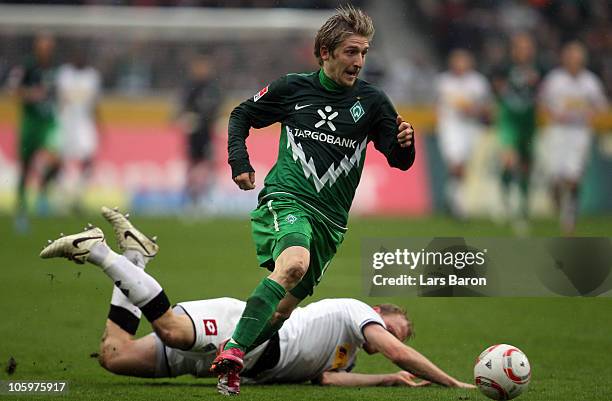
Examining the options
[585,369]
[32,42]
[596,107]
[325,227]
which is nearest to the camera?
[325,227]

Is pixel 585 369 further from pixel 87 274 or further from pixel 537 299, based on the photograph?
pixel 87 274

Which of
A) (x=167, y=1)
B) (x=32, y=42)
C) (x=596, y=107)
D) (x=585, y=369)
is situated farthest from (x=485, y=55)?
(x=585, y=369)

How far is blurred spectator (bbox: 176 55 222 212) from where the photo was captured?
18453mm

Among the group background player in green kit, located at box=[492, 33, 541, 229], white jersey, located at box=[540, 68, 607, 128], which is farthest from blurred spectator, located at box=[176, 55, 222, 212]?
white jersey, located at box=[540, 68, 607, 128]

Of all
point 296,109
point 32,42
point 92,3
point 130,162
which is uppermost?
point 92,3

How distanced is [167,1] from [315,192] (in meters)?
17.7

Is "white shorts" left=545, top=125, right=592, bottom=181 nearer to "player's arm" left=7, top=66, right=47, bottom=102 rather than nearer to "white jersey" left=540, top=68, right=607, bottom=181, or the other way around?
"white jersey" left=540, top=68, right=607, bottom=181

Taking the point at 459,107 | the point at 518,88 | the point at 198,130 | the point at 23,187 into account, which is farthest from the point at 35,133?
the point at 518,88

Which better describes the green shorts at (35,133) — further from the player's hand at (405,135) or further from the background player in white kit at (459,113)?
the player's hand at (405,135)

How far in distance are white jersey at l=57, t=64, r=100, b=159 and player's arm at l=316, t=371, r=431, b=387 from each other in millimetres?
12729

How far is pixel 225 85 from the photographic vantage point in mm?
21109

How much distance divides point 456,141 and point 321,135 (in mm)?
12400

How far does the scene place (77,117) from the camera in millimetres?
18859

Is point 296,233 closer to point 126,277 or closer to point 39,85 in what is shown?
point 126,277
